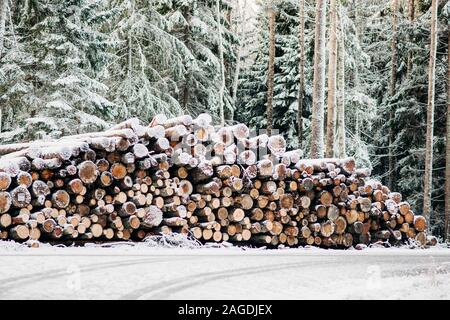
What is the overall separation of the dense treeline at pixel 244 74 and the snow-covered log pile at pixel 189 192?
2.54 metres

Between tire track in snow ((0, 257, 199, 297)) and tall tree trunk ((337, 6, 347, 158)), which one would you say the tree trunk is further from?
tire track in snow ((0, 257, 199, 297))

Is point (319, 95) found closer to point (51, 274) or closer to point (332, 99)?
point (332, 99)

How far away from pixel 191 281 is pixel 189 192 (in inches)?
211

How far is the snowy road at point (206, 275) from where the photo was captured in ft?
22.0

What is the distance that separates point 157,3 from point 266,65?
9.70m

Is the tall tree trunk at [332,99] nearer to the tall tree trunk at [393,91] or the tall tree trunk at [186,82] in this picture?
the tall tree trunk at [186,82]

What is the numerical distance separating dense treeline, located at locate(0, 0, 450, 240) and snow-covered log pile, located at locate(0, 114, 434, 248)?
254 cm

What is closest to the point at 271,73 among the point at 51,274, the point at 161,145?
the point at 161,145

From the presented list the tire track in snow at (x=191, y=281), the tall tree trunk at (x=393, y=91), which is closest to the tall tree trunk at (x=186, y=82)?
the tall tree trunk at (x=393, y=91)

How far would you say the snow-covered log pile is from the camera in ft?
37.9

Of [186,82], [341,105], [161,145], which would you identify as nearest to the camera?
[161,145]

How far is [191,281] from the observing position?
762 centimetres

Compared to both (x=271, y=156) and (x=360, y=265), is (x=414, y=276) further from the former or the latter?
(x=271, y=156)
